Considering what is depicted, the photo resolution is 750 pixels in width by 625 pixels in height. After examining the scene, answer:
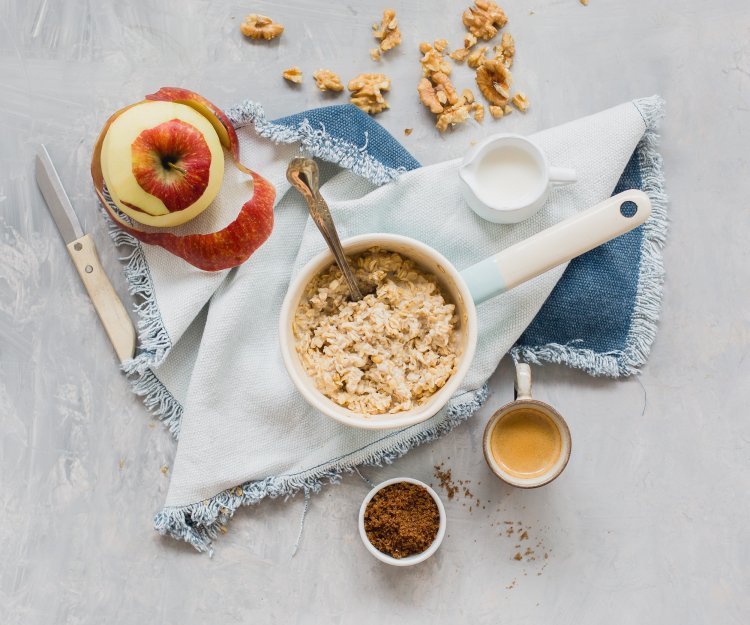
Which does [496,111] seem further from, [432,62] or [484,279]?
[484,279]

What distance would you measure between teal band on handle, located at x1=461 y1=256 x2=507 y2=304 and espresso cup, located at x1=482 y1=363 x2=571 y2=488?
0.16 m

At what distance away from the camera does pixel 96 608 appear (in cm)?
130

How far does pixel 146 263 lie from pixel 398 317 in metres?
0.47

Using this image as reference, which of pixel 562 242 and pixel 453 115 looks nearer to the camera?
pixel 562 242

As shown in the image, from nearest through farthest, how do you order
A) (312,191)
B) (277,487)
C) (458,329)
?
(312,191)
(458,329)
(277,487)

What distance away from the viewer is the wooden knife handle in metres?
1.26

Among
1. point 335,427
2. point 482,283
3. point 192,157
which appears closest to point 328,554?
point 335,427

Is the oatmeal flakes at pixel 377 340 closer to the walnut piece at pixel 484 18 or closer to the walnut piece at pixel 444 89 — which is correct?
the walnut piece at pixel 444 89

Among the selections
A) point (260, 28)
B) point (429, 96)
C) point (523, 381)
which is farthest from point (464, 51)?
point (523, 381)

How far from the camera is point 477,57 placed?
51.2 inches

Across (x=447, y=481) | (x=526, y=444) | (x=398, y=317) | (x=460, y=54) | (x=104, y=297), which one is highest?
(x=460, y=54)

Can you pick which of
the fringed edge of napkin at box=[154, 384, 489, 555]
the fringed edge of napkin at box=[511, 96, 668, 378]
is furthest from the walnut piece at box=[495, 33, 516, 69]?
the fringed edge of napkin at box=[154, 384, 489, 555]

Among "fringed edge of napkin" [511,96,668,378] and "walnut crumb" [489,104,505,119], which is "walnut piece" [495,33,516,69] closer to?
"walnut crumb" [489,104,505,119]

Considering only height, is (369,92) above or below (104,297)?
above
